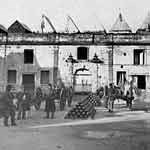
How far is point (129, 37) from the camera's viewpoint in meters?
12.0

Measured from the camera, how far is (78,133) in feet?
16.4

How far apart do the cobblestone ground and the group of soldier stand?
167mm

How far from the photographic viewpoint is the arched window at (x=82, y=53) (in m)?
11.4

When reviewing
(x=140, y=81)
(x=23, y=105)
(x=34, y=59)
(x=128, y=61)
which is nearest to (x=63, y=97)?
(x=23, y=105)

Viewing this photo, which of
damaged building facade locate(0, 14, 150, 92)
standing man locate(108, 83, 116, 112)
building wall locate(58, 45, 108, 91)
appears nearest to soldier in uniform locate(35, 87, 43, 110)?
standing man locate(108, 83, 116, 112)

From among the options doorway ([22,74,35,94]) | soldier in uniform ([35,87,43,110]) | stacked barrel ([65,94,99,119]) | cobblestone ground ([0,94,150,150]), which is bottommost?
cobblestone ground ([0,94,150,150])

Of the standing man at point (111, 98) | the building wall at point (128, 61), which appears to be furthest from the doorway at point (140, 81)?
the standing man at point (111, 98)

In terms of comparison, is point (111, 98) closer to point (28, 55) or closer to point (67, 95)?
point (67, 95)

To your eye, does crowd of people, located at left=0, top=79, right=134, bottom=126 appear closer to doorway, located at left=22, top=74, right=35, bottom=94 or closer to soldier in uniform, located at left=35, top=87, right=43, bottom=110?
soldier in uniform, located at left=35, top=87, right=43, bottom=110

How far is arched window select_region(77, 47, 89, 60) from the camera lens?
11445 millimetres

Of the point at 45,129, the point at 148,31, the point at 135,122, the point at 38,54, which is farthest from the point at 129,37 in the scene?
the point at 45,129

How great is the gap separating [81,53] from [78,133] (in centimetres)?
697

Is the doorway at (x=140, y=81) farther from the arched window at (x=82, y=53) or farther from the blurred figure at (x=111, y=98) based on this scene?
the arched window at (x=82, y=53)

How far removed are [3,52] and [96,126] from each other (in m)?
7.05
